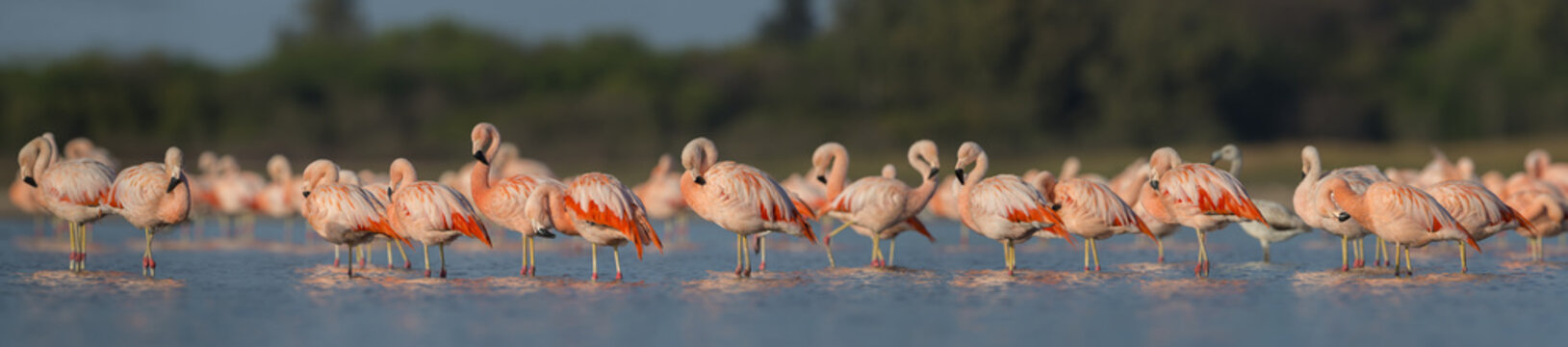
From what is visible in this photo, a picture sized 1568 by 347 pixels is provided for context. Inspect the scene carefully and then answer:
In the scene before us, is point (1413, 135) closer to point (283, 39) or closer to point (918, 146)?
point (283, 39)

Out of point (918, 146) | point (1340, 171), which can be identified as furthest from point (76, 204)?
point (1340, 171)

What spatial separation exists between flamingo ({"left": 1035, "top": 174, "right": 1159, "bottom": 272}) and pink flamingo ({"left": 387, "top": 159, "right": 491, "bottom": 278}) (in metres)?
3.56

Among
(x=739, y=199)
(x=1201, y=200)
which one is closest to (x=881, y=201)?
(x=739, y=199)

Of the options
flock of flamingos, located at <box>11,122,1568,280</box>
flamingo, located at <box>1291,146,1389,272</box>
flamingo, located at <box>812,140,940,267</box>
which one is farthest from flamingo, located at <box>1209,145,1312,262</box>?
flamingo, located at <box>812,140,940,267</box>

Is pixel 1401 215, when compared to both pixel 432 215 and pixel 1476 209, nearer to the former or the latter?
pixel 1476 209

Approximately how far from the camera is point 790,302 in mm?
8617

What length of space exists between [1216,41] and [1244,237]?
1975cm

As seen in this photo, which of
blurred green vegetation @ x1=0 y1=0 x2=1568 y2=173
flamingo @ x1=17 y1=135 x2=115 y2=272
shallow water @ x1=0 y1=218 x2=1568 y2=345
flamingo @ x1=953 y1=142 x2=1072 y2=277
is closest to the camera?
shallow water @ x1=0 y1=218 x2=1568 y2=345

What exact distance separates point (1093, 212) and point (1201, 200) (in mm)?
658

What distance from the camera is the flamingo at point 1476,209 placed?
33.3 ft

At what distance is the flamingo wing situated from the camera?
9.61 metres

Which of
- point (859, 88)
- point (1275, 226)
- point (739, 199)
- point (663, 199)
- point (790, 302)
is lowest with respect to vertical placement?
point (790, 302)

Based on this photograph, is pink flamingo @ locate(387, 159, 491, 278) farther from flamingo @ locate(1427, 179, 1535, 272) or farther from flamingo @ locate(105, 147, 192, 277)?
flamingo @ locate(1427, 179, 1535, 272)

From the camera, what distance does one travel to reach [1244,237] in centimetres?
1490
